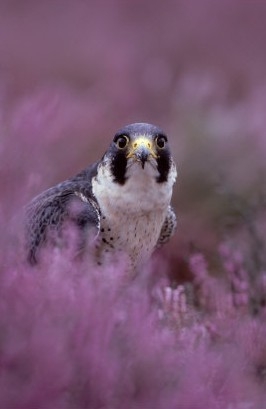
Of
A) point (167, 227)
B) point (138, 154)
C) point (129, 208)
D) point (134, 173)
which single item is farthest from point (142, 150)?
point (167, 227)

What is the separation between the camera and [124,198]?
4199 mm

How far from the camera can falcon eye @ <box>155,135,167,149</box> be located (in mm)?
4184

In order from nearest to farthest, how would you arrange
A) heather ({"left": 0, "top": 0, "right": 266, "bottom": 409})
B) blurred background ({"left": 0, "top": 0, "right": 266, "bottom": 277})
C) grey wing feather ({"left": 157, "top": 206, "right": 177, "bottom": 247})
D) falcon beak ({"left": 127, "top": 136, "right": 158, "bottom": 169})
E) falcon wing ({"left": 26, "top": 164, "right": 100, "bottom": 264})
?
heather ({"left": 0, "top": 0, "right": 266, "bottom": 409}) < falcon wing ({"left": 26, "top": 164, "right": 100, "bottom": 264}) < falcon beak ({"left": 127, "top": 136, "right": 158, "bottom": 169}) < grey wing feather ({"left": 157, "top": 206, "right": 177, "bottom": 247}) < blurred background ({"left": 0, "top": 0, "right": 266, "bottom": 277})

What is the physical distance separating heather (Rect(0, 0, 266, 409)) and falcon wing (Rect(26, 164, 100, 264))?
13 centimetres

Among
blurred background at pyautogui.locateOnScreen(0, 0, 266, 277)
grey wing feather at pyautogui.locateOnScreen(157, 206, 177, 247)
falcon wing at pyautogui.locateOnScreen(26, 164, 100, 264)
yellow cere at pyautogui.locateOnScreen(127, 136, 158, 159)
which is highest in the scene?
blurred background at pyautogui.locateOnScreen(0, 0, 266, 277)

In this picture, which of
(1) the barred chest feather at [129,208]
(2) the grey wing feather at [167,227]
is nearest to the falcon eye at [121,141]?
(1) the barred chest feather at [129,208]

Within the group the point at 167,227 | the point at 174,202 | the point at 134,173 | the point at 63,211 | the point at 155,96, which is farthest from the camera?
the point at 155,96

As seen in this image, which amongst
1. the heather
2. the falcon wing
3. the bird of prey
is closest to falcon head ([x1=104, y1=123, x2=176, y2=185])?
the bird of prey

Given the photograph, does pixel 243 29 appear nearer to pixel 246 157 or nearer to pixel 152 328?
pixel 246 157

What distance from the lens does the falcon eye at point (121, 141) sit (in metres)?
4.17

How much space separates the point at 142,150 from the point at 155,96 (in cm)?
542

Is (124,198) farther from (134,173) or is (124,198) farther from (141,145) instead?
(141,145)

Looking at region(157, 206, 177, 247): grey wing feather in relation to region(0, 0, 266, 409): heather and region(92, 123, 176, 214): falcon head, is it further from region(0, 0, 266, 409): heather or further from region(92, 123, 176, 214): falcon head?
region(92, 123, 176, 214): falcon head

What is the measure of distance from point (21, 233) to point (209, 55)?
25.7 ft
